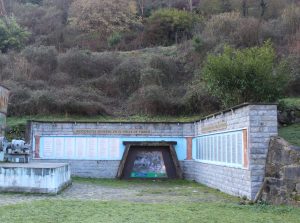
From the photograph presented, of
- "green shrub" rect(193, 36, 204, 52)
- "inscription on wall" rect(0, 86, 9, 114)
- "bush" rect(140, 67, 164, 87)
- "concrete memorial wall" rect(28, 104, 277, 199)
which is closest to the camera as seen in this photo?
"inscription on wall" rect(0, 86, 9, 114)

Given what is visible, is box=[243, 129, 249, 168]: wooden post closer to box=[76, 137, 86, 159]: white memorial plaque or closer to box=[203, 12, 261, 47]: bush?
box=[76, 137, 86, 159]: white memorial plaque

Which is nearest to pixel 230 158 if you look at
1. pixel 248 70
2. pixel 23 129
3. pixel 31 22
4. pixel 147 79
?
pixel 248 70

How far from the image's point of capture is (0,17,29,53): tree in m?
31.1

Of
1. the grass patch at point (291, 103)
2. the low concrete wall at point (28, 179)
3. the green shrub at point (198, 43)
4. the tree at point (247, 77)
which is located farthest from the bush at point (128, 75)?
the low concrete wall at point (28, 179)

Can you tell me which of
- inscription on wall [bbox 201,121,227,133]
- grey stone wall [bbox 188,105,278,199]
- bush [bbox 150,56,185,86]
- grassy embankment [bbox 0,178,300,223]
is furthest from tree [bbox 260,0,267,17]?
grassy embankment [bbox 0,178,300,223]

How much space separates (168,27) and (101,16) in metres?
6.12

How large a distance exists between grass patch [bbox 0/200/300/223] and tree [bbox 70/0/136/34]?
27.0 meters

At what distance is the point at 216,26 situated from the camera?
27.2m

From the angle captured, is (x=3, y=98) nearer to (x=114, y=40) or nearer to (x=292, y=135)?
(x=292, y=135)

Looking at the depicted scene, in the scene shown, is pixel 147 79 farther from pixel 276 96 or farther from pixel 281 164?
pixel 281 164

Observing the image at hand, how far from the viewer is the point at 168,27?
33.4m

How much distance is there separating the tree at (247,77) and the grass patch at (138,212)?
6.62m

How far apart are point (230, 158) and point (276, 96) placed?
4879 millimetres

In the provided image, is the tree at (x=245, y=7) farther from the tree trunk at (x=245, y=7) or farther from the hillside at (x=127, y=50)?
→ the hillside at (x=127, y=50)
